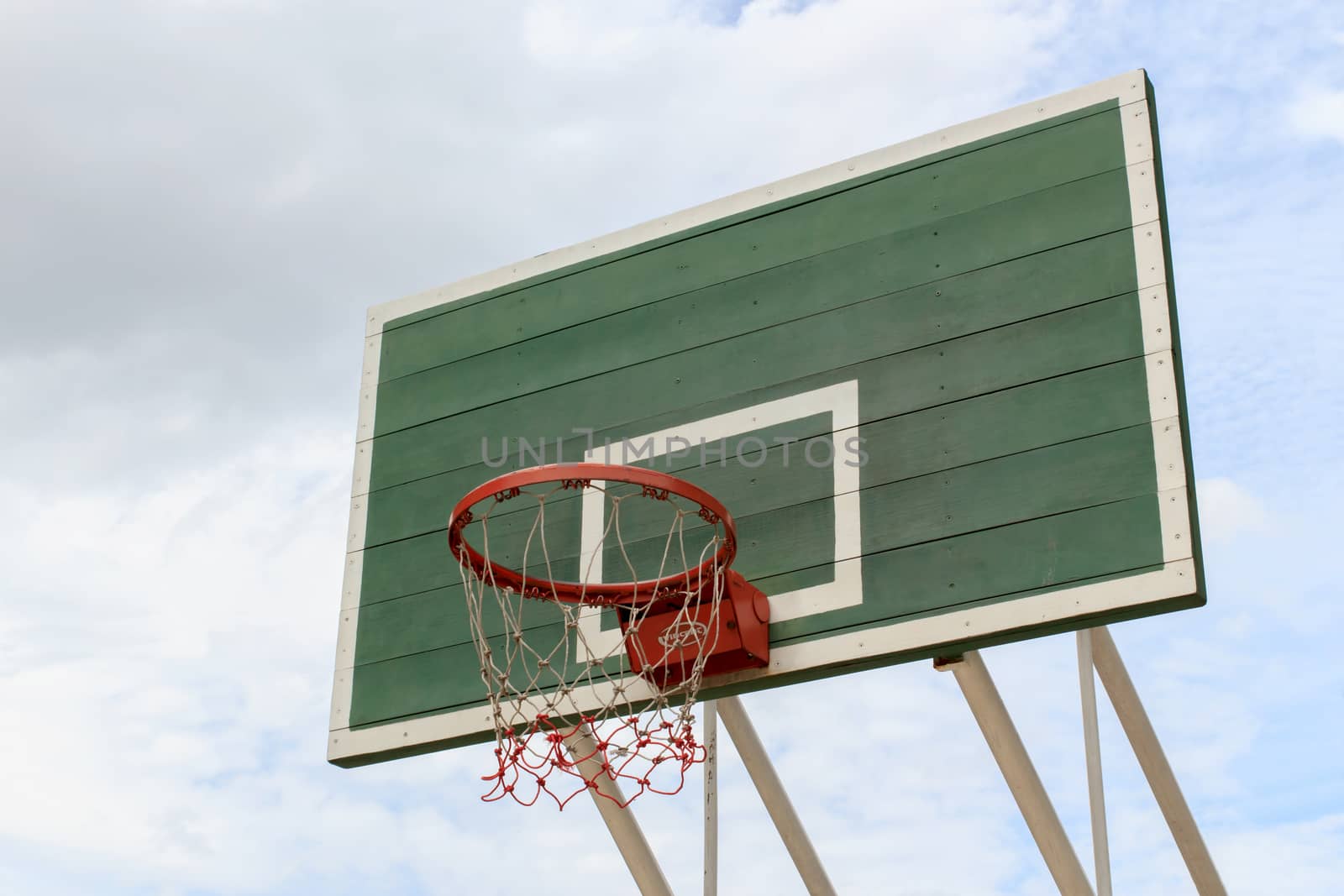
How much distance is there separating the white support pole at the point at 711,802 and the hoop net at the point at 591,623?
0.66 m

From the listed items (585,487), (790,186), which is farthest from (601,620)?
(790,186)

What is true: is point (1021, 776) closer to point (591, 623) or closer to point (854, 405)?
point (854, 405)

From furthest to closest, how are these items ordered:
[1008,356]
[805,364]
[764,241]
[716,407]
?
[764,241] < [716,407] < [805,364] < [1008,356]

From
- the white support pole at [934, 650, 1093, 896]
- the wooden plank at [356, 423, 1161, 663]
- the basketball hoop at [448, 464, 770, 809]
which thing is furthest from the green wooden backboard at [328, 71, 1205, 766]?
the white support pole at [934, 650, 1093, 896]

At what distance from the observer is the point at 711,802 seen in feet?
21.8

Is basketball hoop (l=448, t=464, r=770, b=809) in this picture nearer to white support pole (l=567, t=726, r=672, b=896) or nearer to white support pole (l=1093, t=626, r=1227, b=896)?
white support pole (l=567, t=726, r=672, b=896)

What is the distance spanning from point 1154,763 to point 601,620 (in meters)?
2.58

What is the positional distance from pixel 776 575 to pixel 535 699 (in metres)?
0.99

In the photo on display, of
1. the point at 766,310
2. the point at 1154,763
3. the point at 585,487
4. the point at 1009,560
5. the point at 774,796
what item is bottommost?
the point at 774,796

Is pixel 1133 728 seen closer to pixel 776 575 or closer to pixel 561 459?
pixel 776 575

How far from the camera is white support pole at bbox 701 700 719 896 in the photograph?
657 centimetres

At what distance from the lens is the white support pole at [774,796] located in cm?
696

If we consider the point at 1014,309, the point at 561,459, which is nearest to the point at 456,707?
the point at 561,459

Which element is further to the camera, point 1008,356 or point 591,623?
point 591,623
